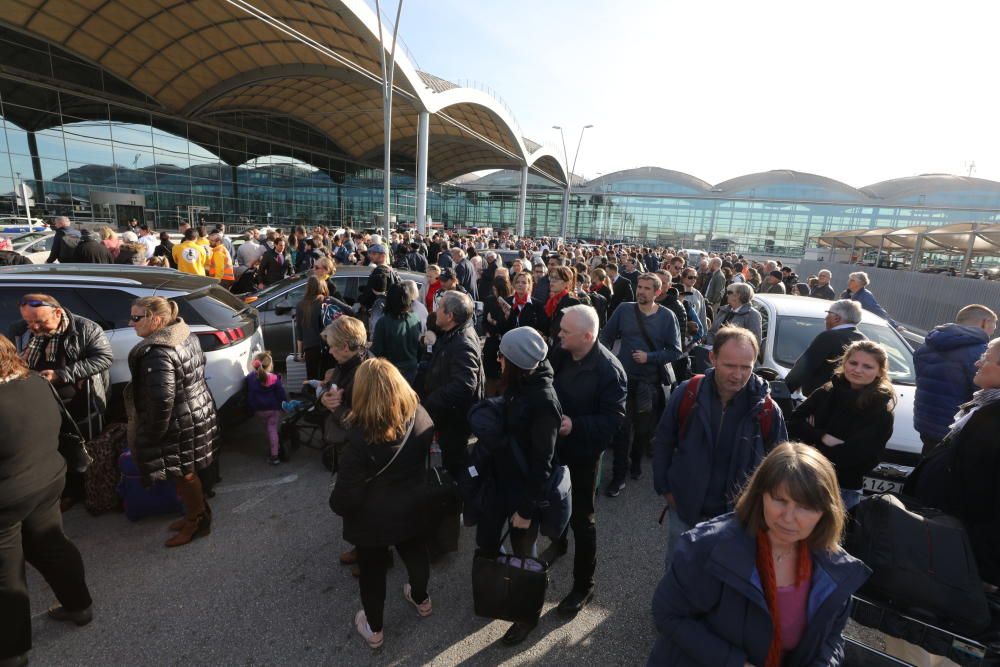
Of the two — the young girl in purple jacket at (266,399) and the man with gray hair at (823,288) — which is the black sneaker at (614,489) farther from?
the man with gray hair at (823,288)

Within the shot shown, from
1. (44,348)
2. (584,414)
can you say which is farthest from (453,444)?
(44,348)

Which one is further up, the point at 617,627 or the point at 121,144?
the point at 121,144

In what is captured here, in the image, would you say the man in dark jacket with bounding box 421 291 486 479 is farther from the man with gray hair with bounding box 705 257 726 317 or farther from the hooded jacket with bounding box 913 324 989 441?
the man with gray hair with bounding box 705 257 726 317

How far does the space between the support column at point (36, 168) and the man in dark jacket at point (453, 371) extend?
24.6 meters

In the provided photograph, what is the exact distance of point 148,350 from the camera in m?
2.94

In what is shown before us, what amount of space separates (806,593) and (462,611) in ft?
6.61

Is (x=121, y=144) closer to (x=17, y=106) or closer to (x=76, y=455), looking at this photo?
(x=17, y=106)

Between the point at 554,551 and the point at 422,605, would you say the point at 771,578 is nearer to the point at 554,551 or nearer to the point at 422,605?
the point at 422,605

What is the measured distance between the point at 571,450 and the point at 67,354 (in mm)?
3676

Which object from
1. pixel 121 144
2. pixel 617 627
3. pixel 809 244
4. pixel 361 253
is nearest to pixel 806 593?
pixel 617 627

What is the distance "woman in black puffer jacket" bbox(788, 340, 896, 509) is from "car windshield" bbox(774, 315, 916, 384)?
2.09 metres

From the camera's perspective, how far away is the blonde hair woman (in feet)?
7.41

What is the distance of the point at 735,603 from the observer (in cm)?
147

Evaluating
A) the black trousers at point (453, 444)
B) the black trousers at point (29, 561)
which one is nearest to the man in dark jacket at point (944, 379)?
the black trousers at point (453, 444)
